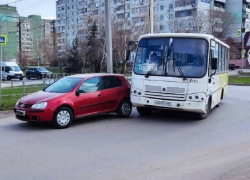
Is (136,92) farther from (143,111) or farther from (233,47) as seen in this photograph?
(233,47)

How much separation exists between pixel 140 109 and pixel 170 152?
15.5 feet

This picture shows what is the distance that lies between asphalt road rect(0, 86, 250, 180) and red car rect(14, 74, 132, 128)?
39cm

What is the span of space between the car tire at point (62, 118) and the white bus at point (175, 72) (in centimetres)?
229

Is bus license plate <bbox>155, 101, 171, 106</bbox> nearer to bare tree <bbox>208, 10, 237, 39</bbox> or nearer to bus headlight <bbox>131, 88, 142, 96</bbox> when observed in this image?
bus headlight <bbox>131, 88, 142, 96</bbox>

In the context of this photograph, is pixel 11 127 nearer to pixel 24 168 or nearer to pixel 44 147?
pixel 44 147

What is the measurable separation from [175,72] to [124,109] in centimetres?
234

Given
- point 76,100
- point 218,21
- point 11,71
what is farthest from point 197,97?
point 218,21

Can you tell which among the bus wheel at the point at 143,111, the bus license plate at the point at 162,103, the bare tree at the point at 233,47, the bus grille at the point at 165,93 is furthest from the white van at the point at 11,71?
the bare tree at the point at 233,47

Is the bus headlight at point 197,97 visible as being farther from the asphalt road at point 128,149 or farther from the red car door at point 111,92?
the red car door at point 111,92

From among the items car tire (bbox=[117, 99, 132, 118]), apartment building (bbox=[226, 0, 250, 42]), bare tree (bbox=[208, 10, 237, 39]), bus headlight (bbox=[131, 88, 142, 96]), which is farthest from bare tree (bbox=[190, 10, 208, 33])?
bus headlight (bbox=[131, 88, 142, 96])

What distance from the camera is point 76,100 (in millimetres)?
9039

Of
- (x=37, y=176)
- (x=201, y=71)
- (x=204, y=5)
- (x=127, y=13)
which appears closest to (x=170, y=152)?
(x=37, y=176)

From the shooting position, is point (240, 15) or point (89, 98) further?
point (240, 15)

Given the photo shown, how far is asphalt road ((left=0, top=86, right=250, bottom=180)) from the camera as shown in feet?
16.8
